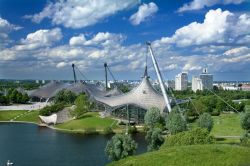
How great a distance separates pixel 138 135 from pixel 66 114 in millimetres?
15535

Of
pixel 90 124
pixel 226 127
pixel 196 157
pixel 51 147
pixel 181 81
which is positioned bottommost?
pixel 51 147

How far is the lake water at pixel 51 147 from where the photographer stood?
30531 millimetres

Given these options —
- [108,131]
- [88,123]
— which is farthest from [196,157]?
[88,123]

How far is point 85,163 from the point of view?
2953cm

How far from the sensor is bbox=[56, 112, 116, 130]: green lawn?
1988 inches

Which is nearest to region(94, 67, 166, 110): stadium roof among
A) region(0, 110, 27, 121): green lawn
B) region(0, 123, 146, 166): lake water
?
region(0, 123, 146, 166): lake water

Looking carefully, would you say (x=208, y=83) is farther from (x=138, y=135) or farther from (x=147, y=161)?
(x=147, y=161)

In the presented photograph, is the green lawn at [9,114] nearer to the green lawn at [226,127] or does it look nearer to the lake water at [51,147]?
the lake water at [51,147]

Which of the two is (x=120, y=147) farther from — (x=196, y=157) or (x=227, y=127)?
(x=227, y=127)

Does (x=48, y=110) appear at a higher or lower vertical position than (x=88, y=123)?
higher

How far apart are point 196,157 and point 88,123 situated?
35.3 metres

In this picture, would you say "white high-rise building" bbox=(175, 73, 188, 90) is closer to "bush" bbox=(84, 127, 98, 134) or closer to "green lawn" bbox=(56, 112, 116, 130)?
"green lawn" bbox=(56, 112, 116, 130)

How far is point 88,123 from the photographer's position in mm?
51906

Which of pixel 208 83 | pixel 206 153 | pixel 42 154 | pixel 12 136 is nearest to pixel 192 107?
pixel 12 136
